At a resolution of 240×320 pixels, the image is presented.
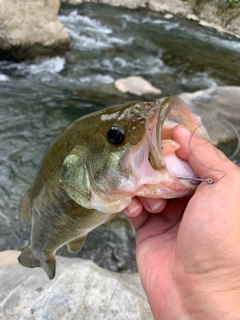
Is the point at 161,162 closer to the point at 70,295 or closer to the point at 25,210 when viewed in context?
the point at 25,210

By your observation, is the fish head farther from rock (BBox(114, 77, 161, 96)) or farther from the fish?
rock (BBox(114, 77, 161, 96))

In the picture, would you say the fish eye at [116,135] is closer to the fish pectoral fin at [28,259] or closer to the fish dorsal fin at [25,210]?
the fish dorsal fin at [25,210]

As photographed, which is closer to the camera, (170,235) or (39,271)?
(170,235)

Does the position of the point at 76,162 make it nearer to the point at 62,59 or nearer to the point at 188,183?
the point at 188,183

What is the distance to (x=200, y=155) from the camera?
5.68 ft

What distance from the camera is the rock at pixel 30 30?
7.17m

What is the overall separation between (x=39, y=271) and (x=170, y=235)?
168 cm

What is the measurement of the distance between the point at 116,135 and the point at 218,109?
4.73 m

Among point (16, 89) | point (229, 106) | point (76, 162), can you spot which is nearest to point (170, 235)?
point (76, 162)

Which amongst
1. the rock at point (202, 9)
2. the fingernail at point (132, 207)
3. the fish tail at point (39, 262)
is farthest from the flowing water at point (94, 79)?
the fingernail at point (132, 207)

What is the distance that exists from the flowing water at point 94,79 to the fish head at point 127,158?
238 cm

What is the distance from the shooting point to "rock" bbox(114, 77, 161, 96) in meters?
6.91

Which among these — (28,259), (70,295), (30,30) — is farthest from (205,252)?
(30,30)

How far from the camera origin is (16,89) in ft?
22.0
